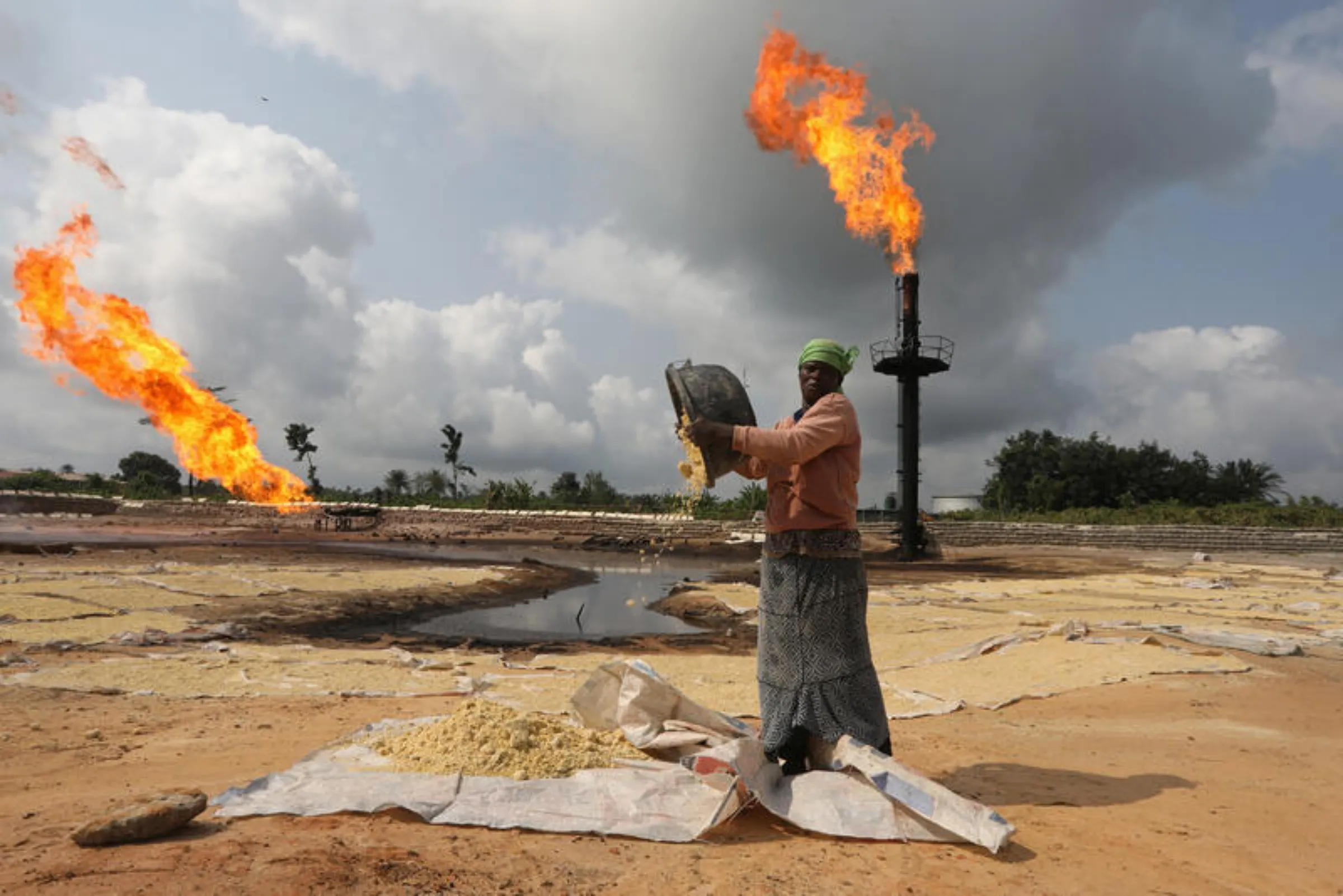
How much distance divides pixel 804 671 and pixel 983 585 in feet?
39.4

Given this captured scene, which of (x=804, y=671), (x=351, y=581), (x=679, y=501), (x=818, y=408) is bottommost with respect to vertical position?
(x=351, y=581)

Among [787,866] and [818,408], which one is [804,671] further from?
[818,408]

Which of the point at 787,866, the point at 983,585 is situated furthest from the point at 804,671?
the point at 983,585

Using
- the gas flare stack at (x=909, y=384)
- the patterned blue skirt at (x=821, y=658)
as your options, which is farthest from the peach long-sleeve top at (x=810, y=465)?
the gas flare stack at (x=909, y=384)

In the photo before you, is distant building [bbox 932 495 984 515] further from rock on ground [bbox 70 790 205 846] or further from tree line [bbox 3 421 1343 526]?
rock on ground [bbox 70 790 205 846]

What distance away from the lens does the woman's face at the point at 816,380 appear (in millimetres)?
3477

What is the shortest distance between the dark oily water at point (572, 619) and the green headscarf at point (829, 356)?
6.86m

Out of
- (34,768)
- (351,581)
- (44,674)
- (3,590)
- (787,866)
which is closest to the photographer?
(787,866)

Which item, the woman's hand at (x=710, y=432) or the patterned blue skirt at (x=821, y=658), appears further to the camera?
the patterned blue skirt at (x=821, y=658)

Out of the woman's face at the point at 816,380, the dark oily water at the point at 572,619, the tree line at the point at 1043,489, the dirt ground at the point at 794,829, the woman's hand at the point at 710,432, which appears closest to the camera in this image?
the dirt ground at the point at 794,829

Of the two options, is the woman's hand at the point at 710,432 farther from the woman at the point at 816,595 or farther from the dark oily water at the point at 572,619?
the dark oily water at the point at 572,619

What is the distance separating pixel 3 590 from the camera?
929 cm

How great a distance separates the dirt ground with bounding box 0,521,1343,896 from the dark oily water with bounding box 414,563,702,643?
465 cm

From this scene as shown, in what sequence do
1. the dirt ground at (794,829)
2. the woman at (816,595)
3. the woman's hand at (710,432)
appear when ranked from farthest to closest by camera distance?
the woman at (816,595) < the woman's hand at (710,432) < the dirt ground at (794,829)
